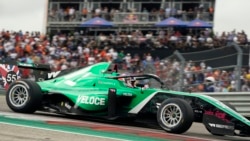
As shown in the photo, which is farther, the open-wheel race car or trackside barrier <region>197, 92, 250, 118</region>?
trackside barrier <region>197, 92, 250, 118</region>

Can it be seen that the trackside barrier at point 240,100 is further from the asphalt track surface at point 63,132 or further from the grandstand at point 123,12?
the grandstand at point 123,12

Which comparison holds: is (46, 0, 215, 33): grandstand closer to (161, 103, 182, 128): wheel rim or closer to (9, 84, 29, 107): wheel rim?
(9, 84, 29, 107): wheel rim

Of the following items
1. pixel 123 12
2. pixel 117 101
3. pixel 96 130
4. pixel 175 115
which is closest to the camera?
pixel 96 130

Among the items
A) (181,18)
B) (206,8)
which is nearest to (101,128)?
(181,18)

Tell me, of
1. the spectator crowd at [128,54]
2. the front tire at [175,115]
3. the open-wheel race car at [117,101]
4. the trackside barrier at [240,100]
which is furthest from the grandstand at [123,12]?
the front tire at [175,115]

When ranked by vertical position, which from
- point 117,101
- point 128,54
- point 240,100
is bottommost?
point 240,100

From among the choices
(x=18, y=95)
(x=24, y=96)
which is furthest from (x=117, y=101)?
(x=18, y=95)

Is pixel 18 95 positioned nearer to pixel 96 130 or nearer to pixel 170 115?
pixel 96 130

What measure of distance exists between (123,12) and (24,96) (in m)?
30.6

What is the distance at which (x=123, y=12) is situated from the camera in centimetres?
3991

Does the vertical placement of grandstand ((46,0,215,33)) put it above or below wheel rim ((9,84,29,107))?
above

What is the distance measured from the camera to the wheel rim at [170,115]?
8398 millimetres

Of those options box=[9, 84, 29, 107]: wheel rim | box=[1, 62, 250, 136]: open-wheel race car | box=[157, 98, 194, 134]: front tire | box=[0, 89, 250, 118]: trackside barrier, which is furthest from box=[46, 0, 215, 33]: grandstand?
box=[157, 98, 194, 134]: front tire

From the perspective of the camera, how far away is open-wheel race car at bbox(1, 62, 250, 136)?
8.27 meters
